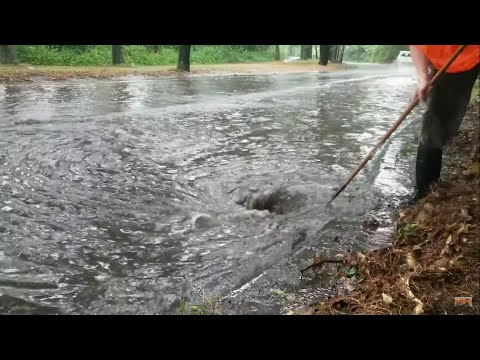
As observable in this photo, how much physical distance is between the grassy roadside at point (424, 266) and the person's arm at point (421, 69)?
0.98m

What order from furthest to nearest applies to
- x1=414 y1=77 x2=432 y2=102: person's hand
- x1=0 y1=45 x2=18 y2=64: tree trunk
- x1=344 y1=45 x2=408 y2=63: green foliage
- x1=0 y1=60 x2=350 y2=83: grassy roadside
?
1. x1=344 y1=45 x2=408 y2=63: green foliage
2. x1=414 y1=77 x2=432 y2=102: person's hand
3. x1=0 y1=60 x2=350 y2=83: grassy roadside
4. x1=0 y1=45 x2=18 y2=64: tree trunk

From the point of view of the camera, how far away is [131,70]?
16.4ft

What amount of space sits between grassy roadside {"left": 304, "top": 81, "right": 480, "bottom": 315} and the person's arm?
98 cm

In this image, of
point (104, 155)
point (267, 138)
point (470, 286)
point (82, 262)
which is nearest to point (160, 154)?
point (104, 155)

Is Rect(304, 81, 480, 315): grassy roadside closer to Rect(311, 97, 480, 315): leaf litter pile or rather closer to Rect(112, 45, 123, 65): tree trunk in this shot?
Rect(311, 97, 480, 315): leaf litter pile

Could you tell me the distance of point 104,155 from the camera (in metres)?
5.16

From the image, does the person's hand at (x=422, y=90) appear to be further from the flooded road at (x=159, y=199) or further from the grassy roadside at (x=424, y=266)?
the flooded road at (x=159, y=199)

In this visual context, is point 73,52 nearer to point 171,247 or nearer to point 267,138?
point 171,247

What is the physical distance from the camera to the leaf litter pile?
236 centimetres

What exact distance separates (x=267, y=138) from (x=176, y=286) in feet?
15.0

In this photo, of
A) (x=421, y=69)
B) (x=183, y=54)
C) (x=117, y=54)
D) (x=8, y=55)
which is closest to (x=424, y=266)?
(x=421, y=69)

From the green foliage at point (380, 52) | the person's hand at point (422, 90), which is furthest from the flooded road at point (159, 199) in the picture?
the green foliage at point (380, 52)

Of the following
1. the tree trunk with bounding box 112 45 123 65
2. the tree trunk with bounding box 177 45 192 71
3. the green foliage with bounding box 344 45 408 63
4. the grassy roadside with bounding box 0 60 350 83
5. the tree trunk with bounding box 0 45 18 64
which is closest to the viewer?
the tree trunk with bounding box 0 45 18 64

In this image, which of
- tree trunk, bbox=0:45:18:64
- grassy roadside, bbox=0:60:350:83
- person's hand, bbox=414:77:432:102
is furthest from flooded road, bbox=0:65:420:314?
person's hand, bbox=414:77:432:102
